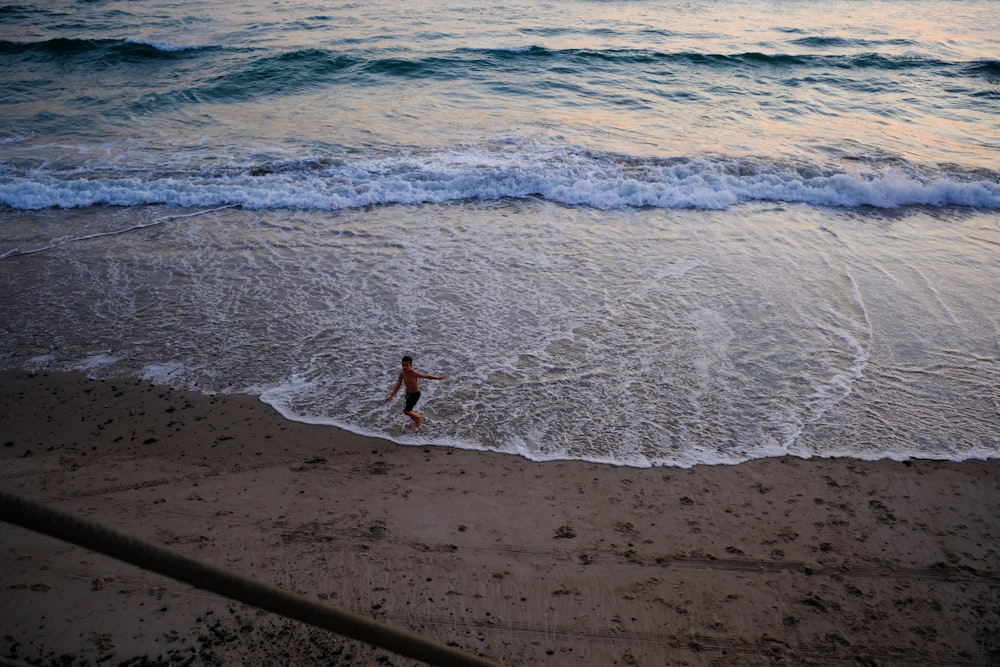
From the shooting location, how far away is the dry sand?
12.1ft

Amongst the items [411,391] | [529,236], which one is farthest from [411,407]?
[529,236]

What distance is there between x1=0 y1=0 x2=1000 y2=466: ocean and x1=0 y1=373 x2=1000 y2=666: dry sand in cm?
41

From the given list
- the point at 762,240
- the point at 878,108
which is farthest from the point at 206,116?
the point at 878,108

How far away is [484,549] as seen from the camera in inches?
171

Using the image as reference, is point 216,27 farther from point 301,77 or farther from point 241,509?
point 241,509

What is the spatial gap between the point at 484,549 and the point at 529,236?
19.3ft

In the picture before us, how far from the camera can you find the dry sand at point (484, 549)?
3.69 m

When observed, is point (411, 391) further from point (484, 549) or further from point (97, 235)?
point (97, 235)

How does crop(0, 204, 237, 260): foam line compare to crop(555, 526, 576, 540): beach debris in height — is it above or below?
above

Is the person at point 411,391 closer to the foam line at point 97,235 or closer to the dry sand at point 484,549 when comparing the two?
the dry sand at point 484,549

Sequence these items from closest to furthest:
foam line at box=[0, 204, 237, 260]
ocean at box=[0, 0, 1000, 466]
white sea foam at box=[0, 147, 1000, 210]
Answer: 1. ocean at box=[0, 0, 1000, 466]
2. foam line at box=[0, 204, 237, 260]
3. white sea foam at box=[0, 147, 1000, 210]

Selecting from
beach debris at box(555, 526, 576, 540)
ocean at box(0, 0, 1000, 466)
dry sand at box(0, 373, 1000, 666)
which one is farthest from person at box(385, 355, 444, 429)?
beach debris at box(555, 526, 576, 540)

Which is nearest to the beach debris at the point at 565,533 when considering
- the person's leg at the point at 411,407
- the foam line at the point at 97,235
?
the person's leg at the point at 411,407

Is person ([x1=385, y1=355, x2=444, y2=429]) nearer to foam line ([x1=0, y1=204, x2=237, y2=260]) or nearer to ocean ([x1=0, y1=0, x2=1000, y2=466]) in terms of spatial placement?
ocean ([x1=0, y1=0, x2=1000, y2=466])
